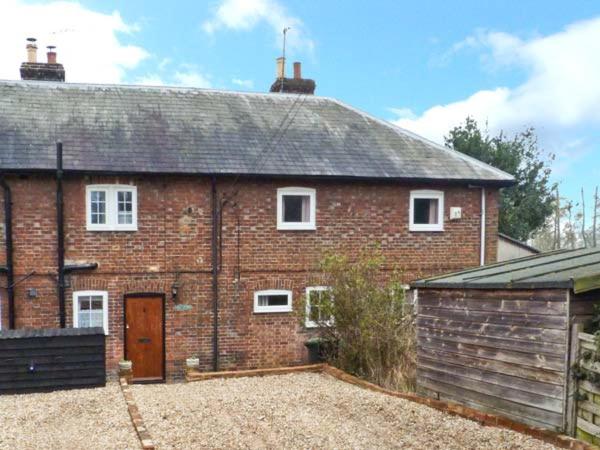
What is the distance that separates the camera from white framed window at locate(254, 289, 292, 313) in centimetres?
1502

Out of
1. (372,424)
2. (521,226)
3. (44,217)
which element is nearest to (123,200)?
Result: (44,217)

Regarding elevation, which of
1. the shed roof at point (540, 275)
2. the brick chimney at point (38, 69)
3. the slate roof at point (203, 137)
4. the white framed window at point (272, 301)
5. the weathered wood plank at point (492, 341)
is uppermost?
the brick chimney at point (38, 69)

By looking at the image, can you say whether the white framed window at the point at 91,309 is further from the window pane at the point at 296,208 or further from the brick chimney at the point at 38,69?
the brick chimney at the point at 38,69

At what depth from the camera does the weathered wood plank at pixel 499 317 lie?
23.8 feet

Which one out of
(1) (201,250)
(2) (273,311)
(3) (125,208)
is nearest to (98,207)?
(3) (125,208)

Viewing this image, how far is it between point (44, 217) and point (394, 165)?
9.50m

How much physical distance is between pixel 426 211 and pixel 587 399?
10213 mm

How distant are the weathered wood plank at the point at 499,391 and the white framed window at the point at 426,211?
6821 mm

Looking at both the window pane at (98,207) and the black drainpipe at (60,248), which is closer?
the black drainpipe at (60,248)

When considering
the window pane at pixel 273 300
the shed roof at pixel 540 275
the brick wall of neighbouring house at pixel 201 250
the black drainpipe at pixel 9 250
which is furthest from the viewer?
the window pane at pixel 273 300

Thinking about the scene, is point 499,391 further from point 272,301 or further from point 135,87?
point 135,87

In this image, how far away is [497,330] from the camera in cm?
820

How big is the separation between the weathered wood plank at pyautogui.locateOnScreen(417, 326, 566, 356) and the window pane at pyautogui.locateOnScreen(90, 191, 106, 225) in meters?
8.53

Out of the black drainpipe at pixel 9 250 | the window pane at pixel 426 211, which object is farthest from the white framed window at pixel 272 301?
the black drainpipe at pixel 9 250
